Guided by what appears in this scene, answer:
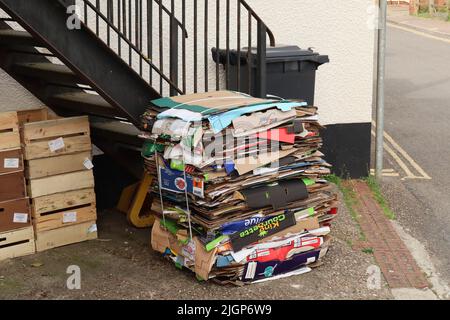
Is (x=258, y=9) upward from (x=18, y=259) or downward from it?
upward

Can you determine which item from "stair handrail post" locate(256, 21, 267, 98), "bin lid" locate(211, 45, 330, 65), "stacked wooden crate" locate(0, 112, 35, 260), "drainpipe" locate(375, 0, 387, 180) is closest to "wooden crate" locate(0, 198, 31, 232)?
"stacked wooden crate" locate(0, 112, 35, 260)

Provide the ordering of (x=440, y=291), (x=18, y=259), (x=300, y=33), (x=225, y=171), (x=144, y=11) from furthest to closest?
(x=300, y=33) → (x=144, y=11) → (x=18, y=259) → (x=440, y=291) → (x=225, y=171)

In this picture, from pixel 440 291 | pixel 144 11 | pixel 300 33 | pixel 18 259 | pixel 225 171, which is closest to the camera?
pixel 225 171

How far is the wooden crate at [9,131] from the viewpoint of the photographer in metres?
5.73

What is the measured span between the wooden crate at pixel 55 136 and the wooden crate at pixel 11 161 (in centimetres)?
7

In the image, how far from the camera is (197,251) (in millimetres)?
5199

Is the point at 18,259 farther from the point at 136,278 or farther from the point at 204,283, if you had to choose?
the point at 204,283

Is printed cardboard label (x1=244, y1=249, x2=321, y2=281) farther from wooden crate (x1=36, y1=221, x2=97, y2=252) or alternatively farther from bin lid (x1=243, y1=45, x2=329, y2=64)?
bin lid (x1=243, y1=45, x2=329, y2=64)

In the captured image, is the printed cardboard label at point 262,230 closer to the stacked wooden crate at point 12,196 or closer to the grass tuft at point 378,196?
the stacked wooden crate at point 12,196

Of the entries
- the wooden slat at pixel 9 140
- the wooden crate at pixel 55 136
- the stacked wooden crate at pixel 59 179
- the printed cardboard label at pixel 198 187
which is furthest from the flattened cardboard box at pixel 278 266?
the wooden slat at pixel 9 140

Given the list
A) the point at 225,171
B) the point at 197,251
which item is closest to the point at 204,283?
the point at 197,251

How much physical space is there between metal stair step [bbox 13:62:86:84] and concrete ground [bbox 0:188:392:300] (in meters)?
1.42

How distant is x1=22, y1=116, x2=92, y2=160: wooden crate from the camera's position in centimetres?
586

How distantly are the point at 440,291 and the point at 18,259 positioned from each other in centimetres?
328
